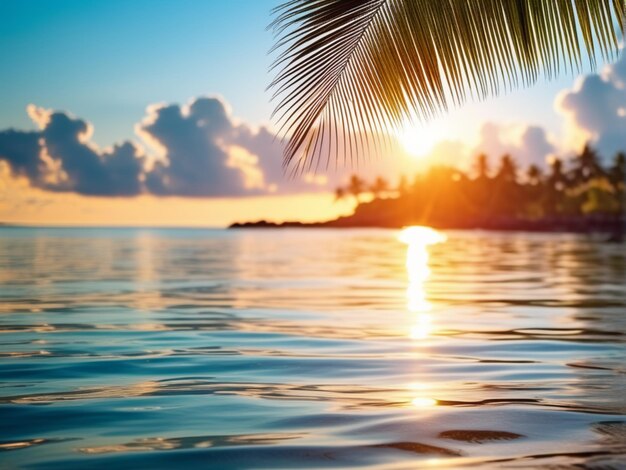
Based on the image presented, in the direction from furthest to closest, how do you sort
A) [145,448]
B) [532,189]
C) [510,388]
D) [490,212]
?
[490,212], [532,189], [510,388], [145,448]

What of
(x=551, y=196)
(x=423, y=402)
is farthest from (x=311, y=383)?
(x=551, y=196)

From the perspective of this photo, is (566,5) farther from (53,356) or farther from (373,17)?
(53,356)

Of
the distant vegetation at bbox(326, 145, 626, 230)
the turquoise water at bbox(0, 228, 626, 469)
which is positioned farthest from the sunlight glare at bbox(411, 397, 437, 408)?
the distant vegetation at bbox(326, 145, 626, 230)

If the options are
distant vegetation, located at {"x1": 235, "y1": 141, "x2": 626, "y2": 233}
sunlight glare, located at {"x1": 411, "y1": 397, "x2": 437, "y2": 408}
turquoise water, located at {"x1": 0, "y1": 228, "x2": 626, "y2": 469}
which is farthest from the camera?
distant vegetation, located at {"x1": 235, "y1": 141, "x2": 626, "y2": 233}

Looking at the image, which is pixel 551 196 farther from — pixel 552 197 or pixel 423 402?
pixel 423 402

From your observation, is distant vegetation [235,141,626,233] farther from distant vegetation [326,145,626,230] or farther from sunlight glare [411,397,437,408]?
sunlight glare [411,397,437,408]

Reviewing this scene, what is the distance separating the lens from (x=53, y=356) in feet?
28.6

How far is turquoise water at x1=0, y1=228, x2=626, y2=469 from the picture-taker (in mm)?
4754

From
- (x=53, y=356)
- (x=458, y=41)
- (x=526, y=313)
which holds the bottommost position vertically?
(x=526, y=313)

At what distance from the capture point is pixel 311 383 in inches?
280

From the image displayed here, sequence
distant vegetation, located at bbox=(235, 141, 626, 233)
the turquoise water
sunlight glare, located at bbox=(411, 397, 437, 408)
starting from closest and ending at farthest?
the turquoise water → sunlight glare, located at bbox=(411, 397, 437, 408) → distant vegetation, located at bbox=(235, 141, 626, 233)

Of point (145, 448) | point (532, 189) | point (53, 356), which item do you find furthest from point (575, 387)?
point (532, 189)

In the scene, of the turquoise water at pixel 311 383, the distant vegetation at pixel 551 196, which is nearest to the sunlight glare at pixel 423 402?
the turquoise water at pixel 311 383

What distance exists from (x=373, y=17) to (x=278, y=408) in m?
2.54
